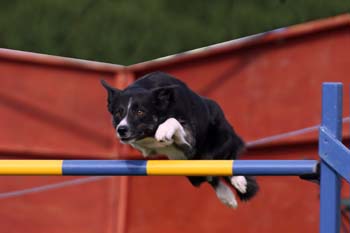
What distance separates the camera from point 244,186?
4328 millimetres

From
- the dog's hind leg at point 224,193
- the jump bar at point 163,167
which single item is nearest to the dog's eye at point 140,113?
the jump bar at point 163,167

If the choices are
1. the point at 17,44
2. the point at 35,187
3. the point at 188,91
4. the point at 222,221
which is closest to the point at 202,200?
the point at 222,221

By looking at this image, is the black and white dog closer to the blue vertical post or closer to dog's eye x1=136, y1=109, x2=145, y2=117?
dog's eye x1=136, y1=109, x2=145, y2=117

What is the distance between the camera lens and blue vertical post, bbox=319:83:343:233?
2.99 m

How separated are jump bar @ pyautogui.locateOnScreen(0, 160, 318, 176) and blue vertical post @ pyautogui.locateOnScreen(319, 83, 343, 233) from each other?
0.07m

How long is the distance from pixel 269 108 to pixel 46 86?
6.29 ft

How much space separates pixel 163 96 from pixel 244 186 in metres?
0.73

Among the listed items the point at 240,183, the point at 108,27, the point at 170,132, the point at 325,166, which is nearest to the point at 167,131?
the point at 170,132

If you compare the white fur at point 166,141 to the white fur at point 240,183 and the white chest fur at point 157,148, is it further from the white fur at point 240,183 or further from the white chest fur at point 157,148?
the white fur at point 240,183

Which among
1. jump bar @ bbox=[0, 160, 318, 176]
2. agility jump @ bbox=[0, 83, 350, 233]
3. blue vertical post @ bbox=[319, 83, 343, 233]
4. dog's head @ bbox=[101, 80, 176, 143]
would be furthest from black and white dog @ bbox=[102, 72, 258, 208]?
blue vertical post @ bbox=[319, 83, 343, 233]

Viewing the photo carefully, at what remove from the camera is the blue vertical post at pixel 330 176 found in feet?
9.82

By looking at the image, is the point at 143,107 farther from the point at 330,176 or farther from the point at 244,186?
the point at 330,176

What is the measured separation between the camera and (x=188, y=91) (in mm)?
4133

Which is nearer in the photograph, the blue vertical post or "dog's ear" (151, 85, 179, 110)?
the blue vertical post
